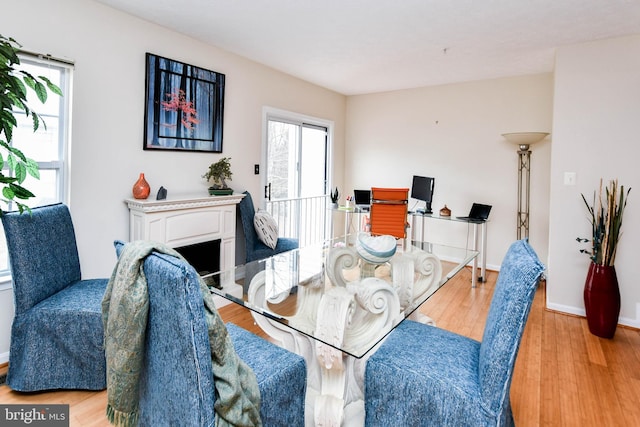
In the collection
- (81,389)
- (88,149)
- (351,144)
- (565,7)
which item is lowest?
(81,389)

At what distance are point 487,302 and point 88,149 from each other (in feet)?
12.0

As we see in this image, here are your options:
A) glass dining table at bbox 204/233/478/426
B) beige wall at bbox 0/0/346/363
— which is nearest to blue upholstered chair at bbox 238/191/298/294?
beige wall at bbox 0/0/346/363

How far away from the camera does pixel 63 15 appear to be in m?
2.42

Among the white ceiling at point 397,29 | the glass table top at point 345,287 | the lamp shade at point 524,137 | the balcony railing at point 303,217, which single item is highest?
the white ceiling at point 397,29

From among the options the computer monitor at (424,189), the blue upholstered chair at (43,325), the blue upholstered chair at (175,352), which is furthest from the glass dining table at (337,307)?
the computer monitor at (424,189)

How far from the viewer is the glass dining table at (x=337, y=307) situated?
151cm

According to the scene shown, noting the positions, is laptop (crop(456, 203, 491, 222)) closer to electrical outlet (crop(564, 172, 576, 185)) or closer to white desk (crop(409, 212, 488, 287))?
white desk (crop(409, 212, 488, 287))

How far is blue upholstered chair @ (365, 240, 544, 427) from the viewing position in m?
1.23

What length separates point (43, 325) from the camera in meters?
1.89

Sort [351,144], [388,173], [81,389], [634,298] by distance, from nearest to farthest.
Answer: [81,389] < [634,298] < [388,173] < [351,144]

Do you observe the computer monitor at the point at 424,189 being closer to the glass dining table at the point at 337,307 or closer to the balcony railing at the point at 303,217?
the balcony railing at the point at 303,217

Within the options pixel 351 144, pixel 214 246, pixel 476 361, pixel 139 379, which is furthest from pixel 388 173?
pixel 139 379

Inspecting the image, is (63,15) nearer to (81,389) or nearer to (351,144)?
(81,389)

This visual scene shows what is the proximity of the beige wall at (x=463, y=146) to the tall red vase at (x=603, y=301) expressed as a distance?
1.45 metres
